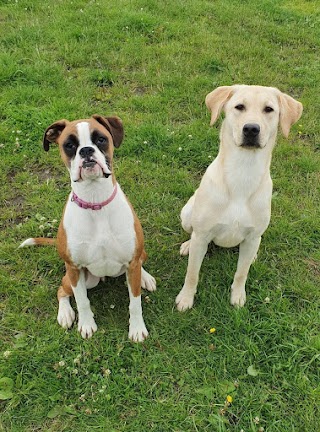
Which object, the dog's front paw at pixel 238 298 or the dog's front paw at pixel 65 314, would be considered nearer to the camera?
the dog's front paw at pixel 65 314

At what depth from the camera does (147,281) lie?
3662mm

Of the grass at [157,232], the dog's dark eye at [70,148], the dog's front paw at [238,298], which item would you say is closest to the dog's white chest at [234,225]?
the dog's front paw at [238,298]

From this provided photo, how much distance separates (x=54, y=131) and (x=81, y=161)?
566mm

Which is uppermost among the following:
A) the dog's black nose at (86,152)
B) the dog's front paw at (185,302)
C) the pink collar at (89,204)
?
the dog's black nose at (86,152)

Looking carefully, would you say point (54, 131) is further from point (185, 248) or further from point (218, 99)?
point (185, 248)

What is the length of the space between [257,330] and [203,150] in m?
2.27

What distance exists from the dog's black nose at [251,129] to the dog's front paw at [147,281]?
60.0 inches

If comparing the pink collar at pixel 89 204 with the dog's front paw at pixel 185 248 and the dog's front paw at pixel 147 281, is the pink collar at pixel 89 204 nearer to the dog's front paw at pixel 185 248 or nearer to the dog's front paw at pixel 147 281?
the dog's front paw at pixel 147 281

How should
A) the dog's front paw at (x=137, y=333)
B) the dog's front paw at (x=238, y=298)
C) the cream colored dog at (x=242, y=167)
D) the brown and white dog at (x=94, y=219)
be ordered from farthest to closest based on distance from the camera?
1. the dog's front paw at (x=238, y=298)
2. the dog's front paw at (x=137, y=333)
3. the cream colored dog at (x=242, y=167)
4. the brown and white dog at (x=94, y=219)

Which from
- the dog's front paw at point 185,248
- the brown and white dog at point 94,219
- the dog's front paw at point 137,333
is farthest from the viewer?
the dog's front paw at point 185,248

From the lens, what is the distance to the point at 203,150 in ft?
16.2

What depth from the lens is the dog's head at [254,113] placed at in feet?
9.00

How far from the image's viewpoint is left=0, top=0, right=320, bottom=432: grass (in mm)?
3006

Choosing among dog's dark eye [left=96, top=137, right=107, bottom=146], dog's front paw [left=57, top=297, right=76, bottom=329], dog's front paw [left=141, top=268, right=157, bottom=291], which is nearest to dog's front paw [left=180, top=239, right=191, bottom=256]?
dog's front paw [left=141, top=268, right=157, bottom=291]
